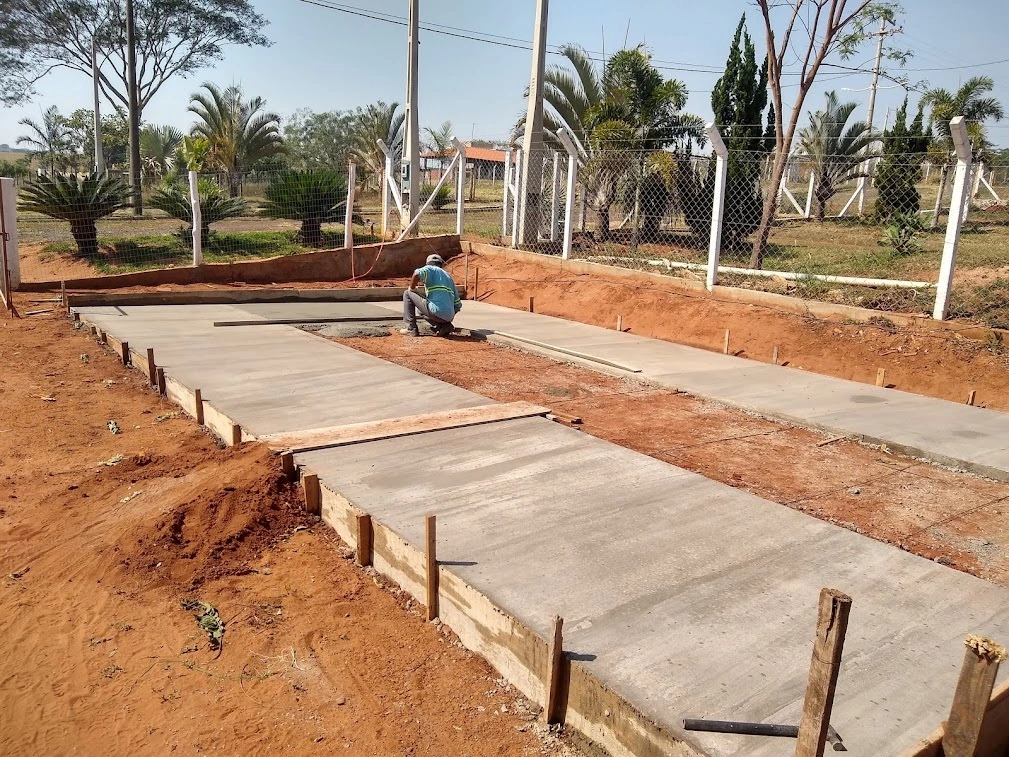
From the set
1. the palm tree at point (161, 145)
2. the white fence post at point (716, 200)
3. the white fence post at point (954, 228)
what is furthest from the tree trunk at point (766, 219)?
the palm tree at point (161, 145)

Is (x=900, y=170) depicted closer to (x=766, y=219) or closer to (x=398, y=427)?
(x=766, y=219)

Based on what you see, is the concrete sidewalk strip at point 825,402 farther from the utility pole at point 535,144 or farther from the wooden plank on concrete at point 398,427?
the utility pole at point 535,144

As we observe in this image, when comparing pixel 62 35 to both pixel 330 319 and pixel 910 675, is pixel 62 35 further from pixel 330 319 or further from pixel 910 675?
pixel 910 675

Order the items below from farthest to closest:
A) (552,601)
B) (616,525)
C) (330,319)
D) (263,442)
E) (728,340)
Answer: (330,319), (728,340), (263,442), (616,525), (552,601)

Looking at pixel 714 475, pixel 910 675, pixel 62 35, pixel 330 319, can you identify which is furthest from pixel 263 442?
pixel 62 35

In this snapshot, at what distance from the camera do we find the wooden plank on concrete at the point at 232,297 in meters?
11.0

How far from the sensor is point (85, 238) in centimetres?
1435

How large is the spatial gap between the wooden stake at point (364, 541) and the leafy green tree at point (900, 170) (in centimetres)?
1331

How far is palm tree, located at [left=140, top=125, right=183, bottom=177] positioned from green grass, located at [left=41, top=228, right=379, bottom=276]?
18.9m

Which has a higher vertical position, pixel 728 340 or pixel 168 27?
pixel 168 27

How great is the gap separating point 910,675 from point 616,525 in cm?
153

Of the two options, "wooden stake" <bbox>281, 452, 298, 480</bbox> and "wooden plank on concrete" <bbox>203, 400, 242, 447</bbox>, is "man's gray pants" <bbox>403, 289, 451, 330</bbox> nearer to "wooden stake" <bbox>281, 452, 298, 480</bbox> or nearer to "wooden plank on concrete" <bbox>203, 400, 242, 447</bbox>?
"wooden plank on concrete" <bbox>203, 400, 242, 447</bbox>

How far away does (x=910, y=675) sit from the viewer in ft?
9.38

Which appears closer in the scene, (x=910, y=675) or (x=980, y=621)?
(x=910, y=675)
